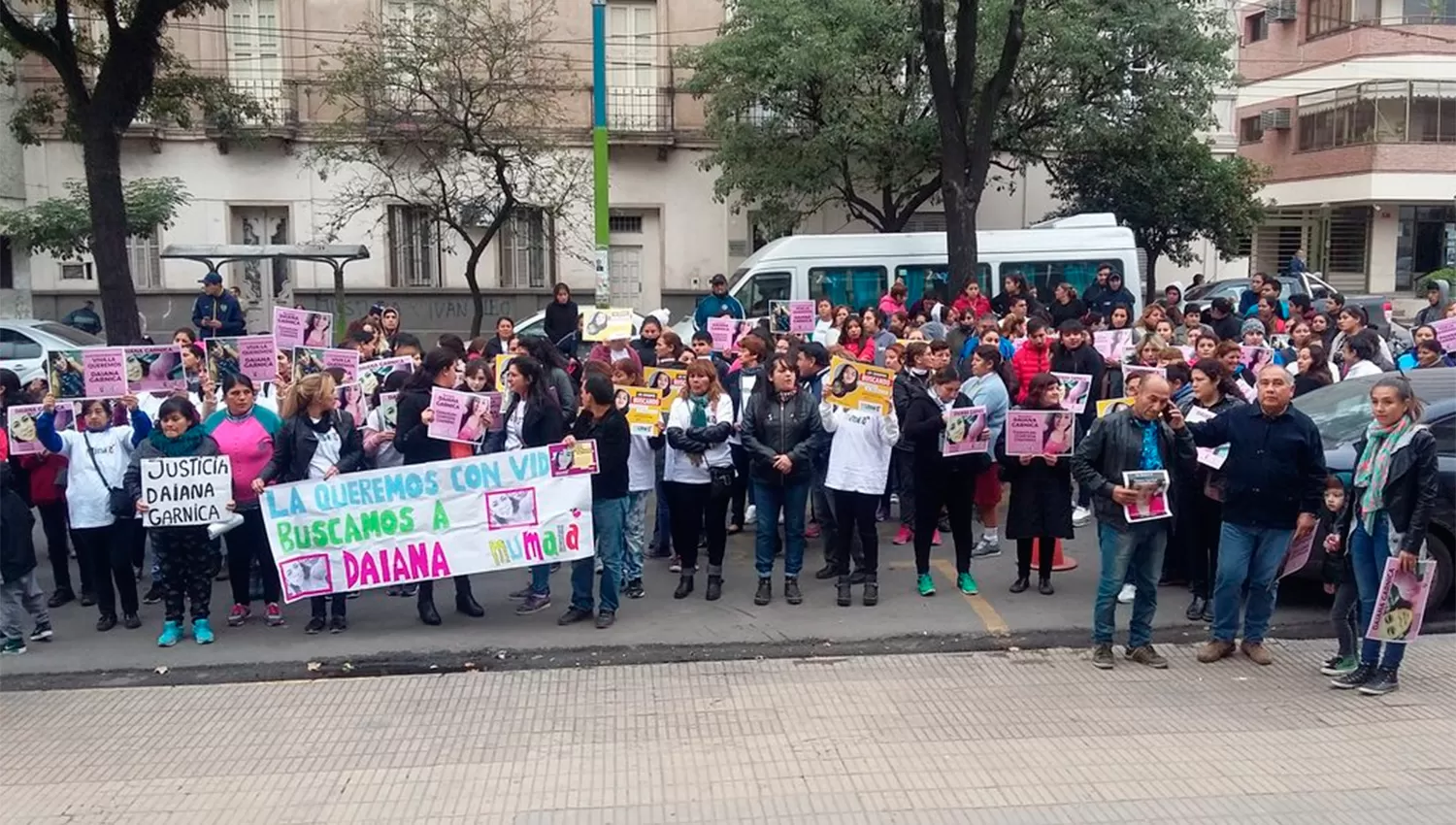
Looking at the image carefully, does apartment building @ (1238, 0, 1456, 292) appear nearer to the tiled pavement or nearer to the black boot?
the black boot

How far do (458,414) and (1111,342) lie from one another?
6.64 metres

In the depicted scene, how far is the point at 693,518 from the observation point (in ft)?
27.8

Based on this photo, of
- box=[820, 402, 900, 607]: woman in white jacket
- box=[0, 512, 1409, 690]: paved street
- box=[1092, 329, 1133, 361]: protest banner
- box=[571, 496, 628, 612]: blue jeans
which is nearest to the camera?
box=[0, 512, 1409, 690]: paved street

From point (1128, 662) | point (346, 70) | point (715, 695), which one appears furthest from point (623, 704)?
point (346, 70)

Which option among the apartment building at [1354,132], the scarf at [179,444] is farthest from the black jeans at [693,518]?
the apartment building at [1354,132]

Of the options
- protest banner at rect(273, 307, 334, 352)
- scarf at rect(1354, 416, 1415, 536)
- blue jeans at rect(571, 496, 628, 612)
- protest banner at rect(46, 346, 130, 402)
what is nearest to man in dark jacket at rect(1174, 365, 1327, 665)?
scarf at rect(1354, 416, 1415, 536)

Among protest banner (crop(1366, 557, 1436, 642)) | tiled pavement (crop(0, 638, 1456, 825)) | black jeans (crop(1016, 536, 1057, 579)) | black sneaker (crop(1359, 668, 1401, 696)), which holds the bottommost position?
tiled pavement (crop(0, 638, 1456, 825))

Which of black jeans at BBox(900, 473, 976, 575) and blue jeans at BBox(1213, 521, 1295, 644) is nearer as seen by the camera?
blue jeans at BBox(1213, 521, 1295, 644)

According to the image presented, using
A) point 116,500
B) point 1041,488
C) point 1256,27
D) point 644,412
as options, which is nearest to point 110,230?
point 116,500

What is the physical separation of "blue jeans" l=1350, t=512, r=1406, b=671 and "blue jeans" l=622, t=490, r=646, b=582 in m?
4.60

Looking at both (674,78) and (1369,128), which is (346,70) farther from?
(1369,128)

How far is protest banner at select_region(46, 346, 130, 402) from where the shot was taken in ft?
27.0

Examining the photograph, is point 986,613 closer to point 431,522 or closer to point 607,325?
point 431,522

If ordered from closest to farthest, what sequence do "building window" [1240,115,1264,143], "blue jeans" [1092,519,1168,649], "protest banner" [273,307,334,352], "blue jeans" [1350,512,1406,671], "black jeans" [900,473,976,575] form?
"blue jeans" [1350,512,1406,671]
"blue jeans" [1092,519,1168,649]
"black jeans" [900,473,976,575]
"protest banner" [273,307,334,352]
"building window" [1240,115,1264,143]
